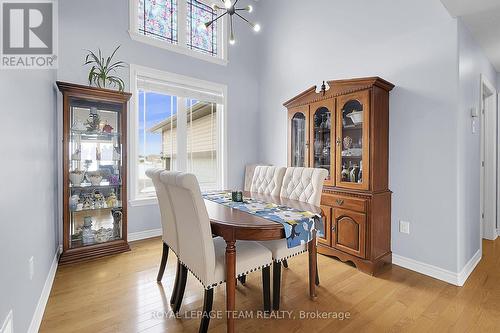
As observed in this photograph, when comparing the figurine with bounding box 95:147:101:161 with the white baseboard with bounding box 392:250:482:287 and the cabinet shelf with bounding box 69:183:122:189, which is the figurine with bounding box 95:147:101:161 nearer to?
the cabinet shelf with bounding box 69:183:122:189

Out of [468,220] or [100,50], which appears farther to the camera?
[100,50]

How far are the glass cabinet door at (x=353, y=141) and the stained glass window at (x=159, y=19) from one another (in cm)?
265

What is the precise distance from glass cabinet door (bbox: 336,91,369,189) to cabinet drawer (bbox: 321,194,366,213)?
0.46ft

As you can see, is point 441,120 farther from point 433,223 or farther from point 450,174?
point 433,223

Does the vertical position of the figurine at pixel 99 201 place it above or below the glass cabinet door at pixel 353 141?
below

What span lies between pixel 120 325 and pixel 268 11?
4.78 meters

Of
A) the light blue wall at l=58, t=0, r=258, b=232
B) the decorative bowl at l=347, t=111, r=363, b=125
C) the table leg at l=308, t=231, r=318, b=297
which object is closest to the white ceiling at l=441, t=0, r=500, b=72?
the decorative bowl at l=347, t=111, r=363, b=125

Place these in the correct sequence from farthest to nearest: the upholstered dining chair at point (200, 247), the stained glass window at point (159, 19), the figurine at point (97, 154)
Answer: the stained glass window at point (159, 19), the figurine at point (97, 154), the upholstered dining chair at point (200, 247)

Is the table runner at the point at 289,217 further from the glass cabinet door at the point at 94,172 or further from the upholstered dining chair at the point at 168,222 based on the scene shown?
the glass cabinet door at the point at 94,172

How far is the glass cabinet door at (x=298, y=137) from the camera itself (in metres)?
3.34

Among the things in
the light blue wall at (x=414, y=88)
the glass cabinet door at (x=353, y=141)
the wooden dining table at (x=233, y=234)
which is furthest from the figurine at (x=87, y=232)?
the light blue wall at (x=414, y=88)

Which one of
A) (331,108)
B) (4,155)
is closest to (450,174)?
(331,108)

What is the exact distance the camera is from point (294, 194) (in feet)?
8.22

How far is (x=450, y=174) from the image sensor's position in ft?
7.70
